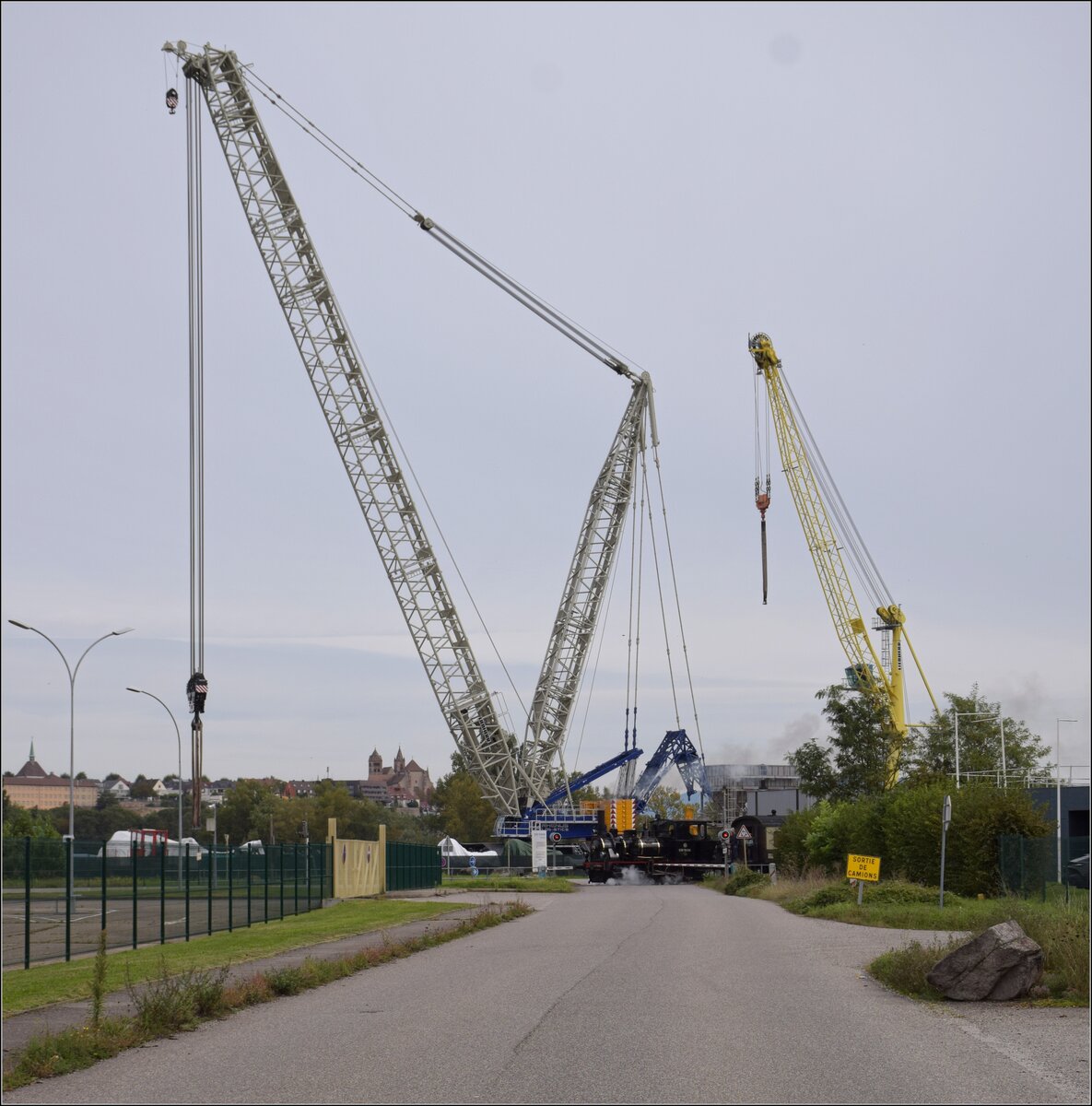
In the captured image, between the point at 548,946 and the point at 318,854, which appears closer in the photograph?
the point at 548,946

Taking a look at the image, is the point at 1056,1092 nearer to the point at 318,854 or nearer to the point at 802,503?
the point at 318,854

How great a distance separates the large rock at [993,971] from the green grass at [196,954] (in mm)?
8965

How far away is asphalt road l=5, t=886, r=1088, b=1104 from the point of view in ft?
34.1

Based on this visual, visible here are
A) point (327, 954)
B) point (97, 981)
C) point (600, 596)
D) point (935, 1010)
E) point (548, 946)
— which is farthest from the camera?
point (600, 596)

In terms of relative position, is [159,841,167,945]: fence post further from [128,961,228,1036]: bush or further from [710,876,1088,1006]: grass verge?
[710,876,1088,1006]: grass verge

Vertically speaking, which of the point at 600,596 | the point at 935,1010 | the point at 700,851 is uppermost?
the point at 600,596

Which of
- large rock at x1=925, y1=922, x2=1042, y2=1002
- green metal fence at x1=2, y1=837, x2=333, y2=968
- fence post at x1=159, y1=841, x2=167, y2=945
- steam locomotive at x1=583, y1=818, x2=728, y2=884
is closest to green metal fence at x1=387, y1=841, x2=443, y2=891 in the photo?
steam locomotive at x1=583, y1=818, x2=728, y2=884

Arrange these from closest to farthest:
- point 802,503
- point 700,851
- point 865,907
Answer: point 865,907, point 700,851, point 802,503

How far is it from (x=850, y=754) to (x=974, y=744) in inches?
755

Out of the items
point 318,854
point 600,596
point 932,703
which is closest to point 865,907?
point 318,854

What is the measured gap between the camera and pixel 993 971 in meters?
15.3

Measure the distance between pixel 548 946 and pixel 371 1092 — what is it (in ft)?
47.9

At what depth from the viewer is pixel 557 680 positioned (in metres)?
81.9

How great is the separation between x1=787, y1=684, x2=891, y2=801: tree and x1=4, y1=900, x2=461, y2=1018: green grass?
80.0ft
